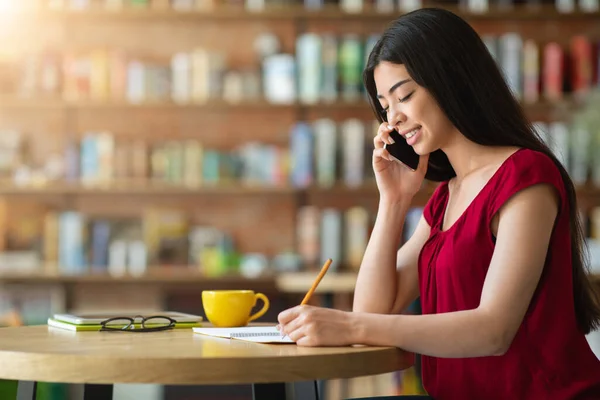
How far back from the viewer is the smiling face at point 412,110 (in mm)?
1617

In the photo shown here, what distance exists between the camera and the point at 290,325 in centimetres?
140

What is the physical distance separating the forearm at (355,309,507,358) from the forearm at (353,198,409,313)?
0.35 m

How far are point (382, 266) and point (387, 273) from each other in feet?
0.05

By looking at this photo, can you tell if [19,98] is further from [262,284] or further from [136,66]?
[262,284]

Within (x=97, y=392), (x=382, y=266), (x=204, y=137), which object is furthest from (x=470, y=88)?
(x=204, y=137)

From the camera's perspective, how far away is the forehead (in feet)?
5.34

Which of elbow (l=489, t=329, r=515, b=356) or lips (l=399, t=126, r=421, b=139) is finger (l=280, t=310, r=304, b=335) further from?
lips (l=399, t=126, r=421, b=139)

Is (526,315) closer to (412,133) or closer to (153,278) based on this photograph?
(412,133)

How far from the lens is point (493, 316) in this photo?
4.56ft

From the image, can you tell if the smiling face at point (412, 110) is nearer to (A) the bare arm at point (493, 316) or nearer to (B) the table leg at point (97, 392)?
(A) the bare arm at point (493, 316)

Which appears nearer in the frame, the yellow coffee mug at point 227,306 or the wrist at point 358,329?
the wrist at point 358,329

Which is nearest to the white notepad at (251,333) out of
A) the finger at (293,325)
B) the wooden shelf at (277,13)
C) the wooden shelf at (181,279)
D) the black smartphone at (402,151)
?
the finger at (293,325)

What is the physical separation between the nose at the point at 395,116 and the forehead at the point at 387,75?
3 centimetres

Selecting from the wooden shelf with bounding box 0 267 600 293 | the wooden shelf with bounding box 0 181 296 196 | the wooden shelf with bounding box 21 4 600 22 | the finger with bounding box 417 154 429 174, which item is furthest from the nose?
the wooden shelf with bounding box 21 4 600 22
